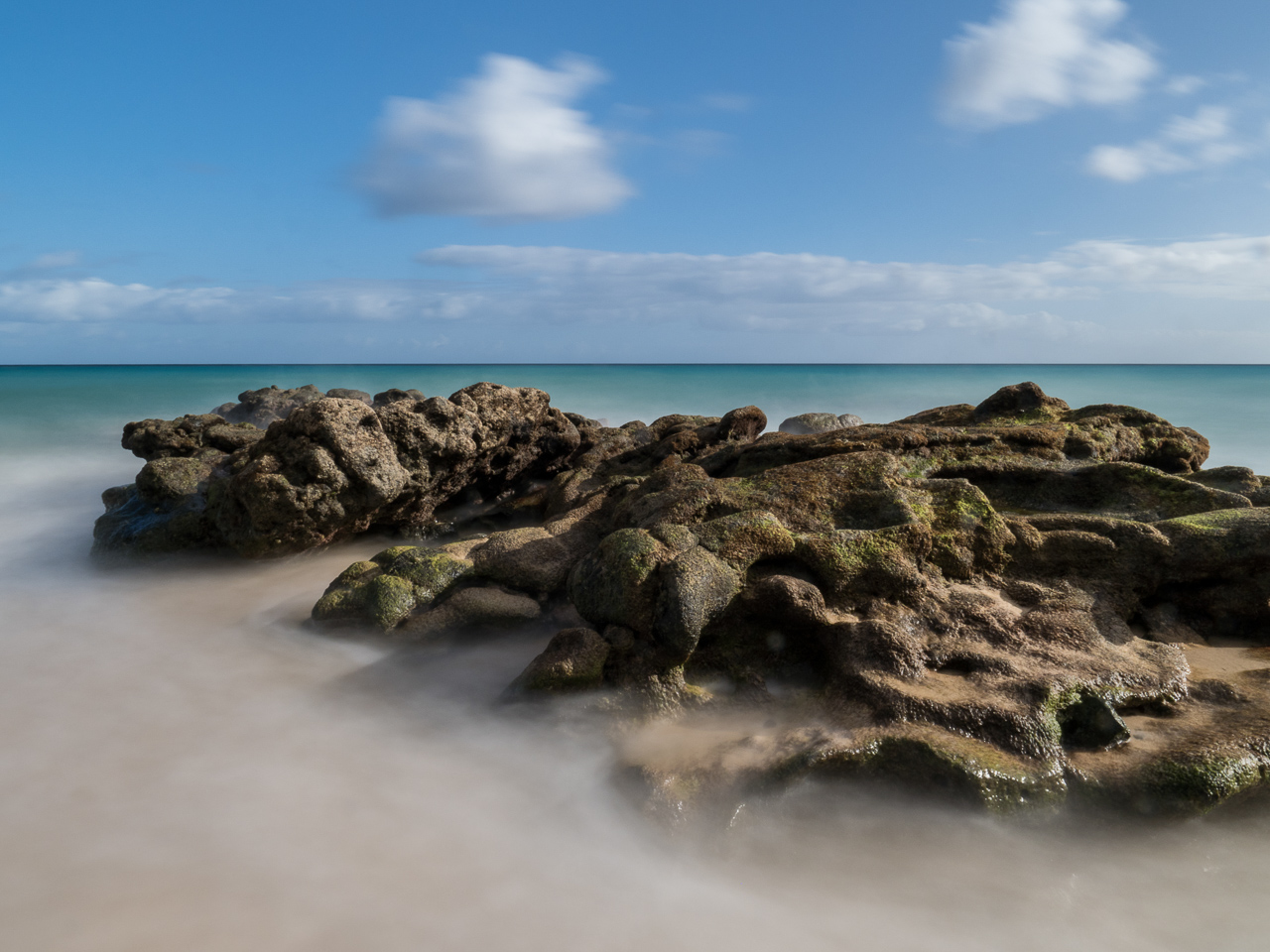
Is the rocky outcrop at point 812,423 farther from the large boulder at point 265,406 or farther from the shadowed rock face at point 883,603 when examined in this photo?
the large boulder at point 265,406

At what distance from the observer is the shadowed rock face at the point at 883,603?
4031mm

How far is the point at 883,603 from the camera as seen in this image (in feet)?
16.7

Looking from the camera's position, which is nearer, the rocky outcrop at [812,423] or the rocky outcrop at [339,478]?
the rocky outcrop at [339,478]

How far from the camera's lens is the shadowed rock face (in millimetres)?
4031

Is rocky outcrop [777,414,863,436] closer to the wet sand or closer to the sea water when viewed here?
the sea water

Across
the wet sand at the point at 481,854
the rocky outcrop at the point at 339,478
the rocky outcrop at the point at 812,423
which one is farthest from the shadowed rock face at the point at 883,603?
the rocky outcrop at the point at 812,423

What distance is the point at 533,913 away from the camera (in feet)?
11.3

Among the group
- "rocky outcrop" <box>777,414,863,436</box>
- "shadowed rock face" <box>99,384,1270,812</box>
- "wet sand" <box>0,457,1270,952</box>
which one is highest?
"rocky outcrop" <box>777,414,863,436</box>

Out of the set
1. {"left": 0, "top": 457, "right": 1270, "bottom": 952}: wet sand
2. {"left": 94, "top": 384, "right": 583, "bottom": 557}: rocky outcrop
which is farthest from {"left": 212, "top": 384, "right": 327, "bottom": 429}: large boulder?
{"left": 0, "top": 457, "right": 1270, "bottom": 952}: wet sand

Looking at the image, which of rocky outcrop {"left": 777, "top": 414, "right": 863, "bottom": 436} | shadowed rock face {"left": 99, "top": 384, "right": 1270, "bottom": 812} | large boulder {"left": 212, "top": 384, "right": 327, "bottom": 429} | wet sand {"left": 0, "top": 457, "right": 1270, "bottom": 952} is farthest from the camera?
large boulder {"left": 212, "top": 384, "right": 327, "bottom": 429}

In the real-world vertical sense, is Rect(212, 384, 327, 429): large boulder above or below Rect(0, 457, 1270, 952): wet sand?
above

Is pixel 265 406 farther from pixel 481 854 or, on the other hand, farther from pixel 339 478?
pixel 481 854

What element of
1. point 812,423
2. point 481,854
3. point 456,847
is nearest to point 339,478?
point 456,847

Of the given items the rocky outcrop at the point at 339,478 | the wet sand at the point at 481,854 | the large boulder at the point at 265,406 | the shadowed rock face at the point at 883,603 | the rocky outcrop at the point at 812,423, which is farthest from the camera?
the large boulder at the point at 265,406
